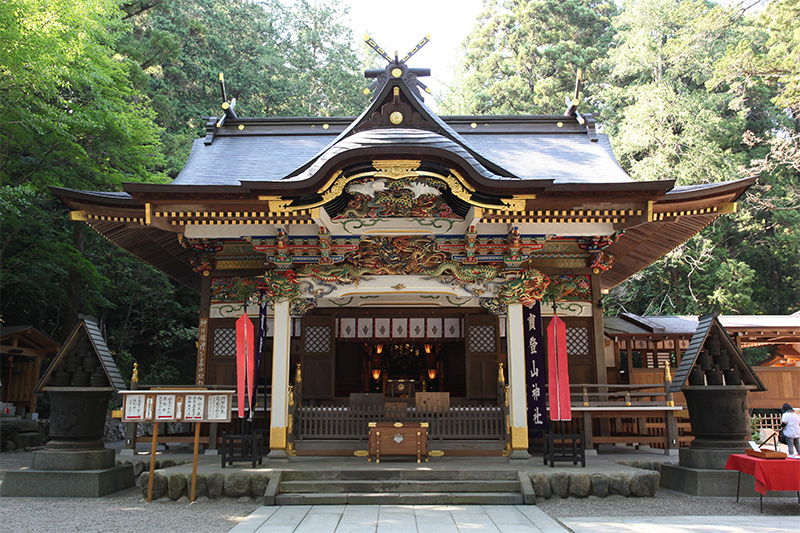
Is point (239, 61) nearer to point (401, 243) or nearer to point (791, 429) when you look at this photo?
point (401, 243)

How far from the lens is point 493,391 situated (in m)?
10.7

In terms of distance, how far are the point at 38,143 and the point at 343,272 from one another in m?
8.81

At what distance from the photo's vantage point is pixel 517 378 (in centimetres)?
836

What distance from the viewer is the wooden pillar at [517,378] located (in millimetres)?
8102

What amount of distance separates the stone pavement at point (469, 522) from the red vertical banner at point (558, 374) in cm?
211

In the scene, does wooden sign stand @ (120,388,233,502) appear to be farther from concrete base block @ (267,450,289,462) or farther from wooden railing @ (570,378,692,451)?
wooden railing @ (570,378,692,451)

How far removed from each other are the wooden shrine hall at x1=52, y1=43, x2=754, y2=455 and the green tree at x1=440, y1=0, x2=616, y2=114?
62.4 feet

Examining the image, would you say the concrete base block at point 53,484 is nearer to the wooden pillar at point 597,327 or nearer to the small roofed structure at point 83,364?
the small roofed structure at point 83,364

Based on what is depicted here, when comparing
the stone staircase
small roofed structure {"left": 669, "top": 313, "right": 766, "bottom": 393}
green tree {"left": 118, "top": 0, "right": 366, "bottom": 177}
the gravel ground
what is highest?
green tree {"left": 118, "top": 0, "right": 366, "bottom": 177}

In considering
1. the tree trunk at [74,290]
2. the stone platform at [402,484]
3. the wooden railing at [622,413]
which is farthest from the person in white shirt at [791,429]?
the tree trunk at [74,290]

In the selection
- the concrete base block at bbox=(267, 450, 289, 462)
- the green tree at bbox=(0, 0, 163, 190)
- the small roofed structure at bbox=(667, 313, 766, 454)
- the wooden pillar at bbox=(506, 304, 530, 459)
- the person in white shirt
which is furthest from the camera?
the green tree at bbox=(0, 0, 163, 190)

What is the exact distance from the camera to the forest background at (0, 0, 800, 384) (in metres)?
13.0

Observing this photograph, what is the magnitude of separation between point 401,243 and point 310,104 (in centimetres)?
2547

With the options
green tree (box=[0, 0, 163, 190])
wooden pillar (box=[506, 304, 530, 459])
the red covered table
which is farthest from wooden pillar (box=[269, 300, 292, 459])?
green tree (box=[0, 0, 163, 190])
